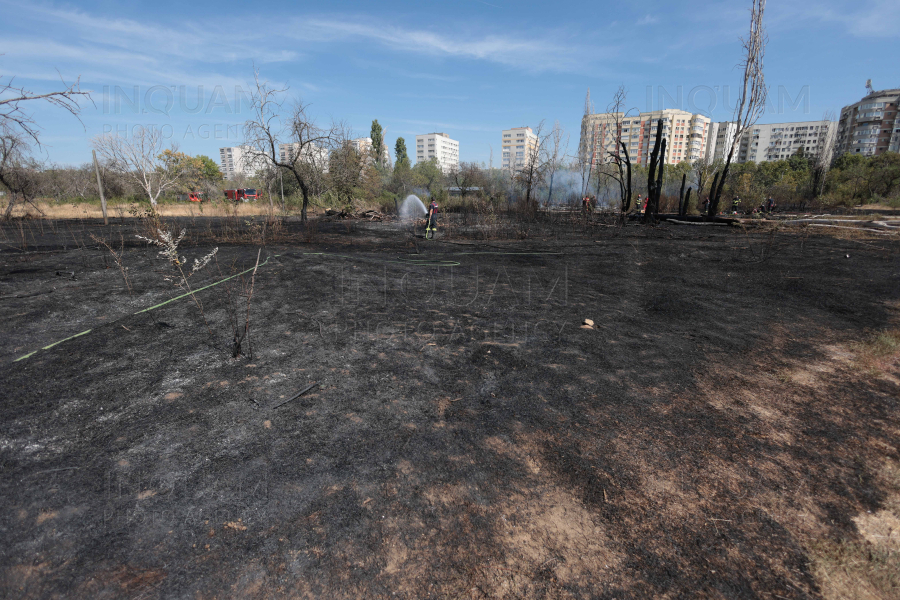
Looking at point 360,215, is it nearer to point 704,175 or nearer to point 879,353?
point 879,353

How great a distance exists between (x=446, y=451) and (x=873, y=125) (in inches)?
4539

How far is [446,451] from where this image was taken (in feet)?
9.63

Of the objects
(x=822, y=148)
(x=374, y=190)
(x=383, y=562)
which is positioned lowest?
(x=383, y=562)

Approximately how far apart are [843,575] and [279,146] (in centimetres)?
2292

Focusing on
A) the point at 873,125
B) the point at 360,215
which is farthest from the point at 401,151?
the point at 873,125

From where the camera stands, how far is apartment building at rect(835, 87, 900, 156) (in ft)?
242

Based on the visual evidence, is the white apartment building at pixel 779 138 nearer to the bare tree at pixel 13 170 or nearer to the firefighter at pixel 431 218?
the firefighter at pixel 431 218

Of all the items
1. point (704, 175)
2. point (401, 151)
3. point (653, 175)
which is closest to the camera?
point (653, 175)

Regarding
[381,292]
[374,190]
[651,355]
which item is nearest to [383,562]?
[651,355]

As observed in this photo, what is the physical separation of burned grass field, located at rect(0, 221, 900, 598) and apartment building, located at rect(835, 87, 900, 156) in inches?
3901

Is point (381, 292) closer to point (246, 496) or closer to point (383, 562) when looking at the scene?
point (246, 496)

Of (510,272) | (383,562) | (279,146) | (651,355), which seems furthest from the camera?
(279,146)

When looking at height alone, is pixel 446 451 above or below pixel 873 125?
below

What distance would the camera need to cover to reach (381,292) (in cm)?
726
